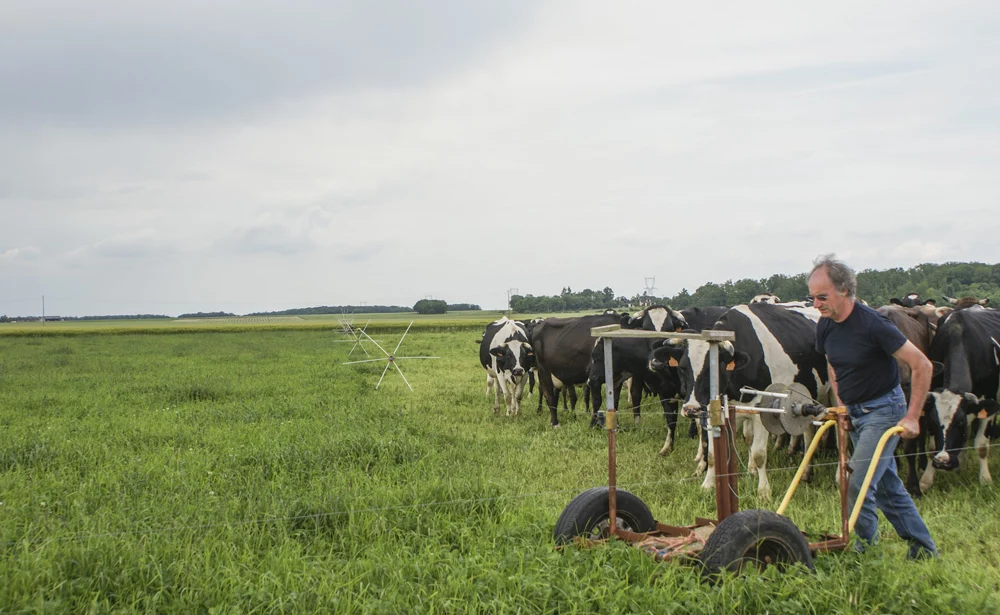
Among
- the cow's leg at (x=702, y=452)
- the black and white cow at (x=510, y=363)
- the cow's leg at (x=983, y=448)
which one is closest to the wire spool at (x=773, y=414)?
the cow's leg at (x=702, y=452)

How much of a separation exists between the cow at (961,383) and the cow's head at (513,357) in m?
7.75

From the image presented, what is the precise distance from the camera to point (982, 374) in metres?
8.57

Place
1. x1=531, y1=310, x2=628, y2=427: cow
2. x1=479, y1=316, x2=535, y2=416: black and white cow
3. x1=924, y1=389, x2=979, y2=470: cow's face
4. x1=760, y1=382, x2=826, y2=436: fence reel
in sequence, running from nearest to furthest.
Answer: x1=760, y1=382, x2=826, y2=436: fence reel, x1=924, y1=389, x2=979, y2=470: cow's face, x1=531, y1=310, x2=628, y2=427: cow, x1=479, y1=316, x2=535, y2=416: black and white cow

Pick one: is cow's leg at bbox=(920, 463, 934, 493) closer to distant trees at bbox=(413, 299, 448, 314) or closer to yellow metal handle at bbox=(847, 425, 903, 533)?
yellow metal handle at bbox=(847, 425, 903, 533)

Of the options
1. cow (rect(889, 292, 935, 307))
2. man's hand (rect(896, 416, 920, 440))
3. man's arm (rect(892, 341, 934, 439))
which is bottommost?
man's hand (rect(896, 416, 920, 440))

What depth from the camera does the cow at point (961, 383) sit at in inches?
284

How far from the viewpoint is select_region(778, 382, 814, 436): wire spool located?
4820 mm

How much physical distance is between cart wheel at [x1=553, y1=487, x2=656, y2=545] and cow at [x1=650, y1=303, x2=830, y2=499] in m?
2.57

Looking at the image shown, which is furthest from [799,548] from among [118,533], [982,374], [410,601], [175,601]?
[982,374]

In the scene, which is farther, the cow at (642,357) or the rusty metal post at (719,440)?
the cow at (642,357)

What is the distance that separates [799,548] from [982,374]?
5933mm

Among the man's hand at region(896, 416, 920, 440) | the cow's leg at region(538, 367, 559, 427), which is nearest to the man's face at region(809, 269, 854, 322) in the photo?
the man's hand at region(896, 416, 920, 440)

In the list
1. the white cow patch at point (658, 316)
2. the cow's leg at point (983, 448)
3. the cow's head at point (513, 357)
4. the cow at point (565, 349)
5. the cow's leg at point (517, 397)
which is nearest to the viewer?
the cow's leg at point (983, 448)

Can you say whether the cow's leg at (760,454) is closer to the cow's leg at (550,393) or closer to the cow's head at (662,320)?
the cow's head at (662,320)
